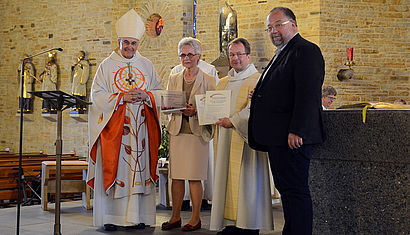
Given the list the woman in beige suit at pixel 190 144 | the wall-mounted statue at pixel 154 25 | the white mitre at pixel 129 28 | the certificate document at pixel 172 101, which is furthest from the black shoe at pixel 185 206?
the wall-mounted statue at pixel 154 25

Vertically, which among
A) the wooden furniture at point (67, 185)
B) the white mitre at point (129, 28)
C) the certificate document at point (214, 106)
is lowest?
the wooden furniture at point (67, 185)

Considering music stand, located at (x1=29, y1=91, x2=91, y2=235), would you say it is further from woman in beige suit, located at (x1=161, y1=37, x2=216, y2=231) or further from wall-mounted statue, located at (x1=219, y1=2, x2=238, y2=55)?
wall-mounted statue, located at (x1=219, y1=2, x2=238, y2=55)

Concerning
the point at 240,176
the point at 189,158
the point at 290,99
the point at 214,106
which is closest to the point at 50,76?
the point at 189,158

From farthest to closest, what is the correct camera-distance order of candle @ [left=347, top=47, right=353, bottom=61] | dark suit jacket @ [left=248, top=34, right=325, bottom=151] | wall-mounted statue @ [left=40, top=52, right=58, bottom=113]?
wall-mounted statue @ [left=40, top=52, right=58, bottom=113], candle @ [left=347, top=47, right=353, bottom=61], dark suit jacket @ [left=248, top=34, right=325, bottom=151]

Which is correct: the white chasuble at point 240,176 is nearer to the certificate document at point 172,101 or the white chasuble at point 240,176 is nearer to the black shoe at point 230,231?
the black shoe at point 230,231

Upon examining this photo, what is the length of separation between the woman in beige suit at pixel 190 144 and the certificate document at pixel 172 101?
0.12 meters

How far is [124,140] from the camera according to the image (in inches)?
219

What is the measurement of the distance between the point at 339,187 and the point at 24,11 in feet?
50.5

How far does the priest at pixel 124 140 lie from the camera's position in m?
5.46

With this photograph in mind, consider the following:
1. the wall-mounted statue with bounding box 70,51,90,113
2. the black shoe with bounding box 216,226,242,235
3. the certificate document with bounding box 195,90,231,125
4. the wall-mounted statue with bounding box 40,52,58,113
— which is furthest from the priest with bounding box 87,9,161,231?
the wall-mounted statue with bounding box 40,52,58,113

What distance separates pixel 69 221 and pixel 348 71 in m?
6.11

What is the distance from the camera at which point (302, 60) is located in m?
3.81

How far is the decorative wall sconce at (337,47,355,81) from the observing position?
32.6 feet

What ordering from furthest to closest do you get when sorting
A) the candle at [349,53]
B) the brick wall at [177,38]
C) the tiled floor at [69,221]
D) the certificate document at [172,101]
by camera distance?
the brick wall at [177,38], the candle at [349,53], the tiled floor at [69,221], the certificate document at [172,101]
